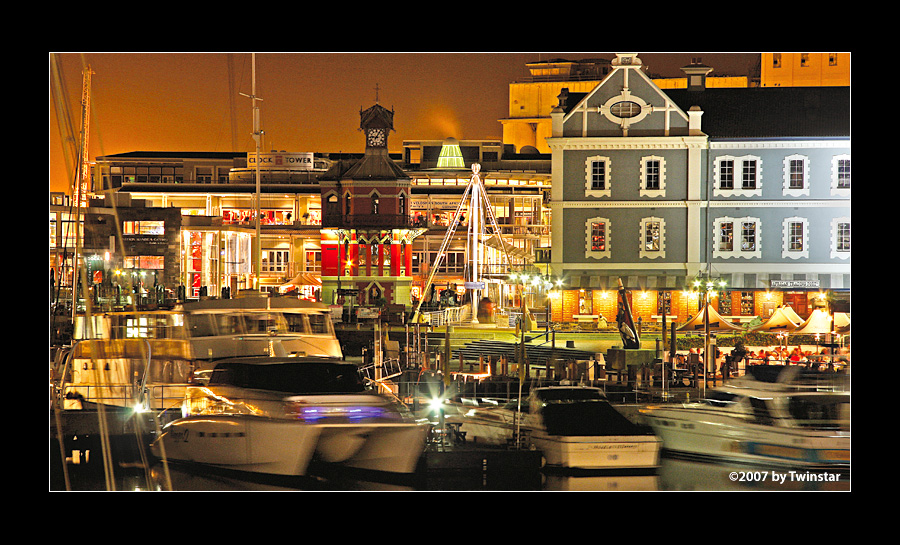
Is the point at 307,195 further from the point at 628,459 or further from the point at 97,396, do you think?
the point at 628,459

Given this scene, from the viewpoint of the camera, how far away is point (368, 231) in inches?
693

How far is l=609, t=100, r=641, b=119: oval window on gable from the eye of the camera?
45.4ft

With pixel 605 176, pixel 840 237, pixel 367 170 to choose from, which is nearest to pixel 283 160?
pixel 367 170

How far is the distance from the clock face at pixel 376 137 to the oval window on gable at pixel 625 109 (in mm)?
3164

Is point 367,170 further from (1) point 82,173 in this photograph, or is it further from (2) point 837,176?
(2) point 837,176

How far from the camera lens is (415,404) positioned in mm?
12523

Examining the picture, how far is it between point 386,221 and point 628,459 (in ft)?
28.6

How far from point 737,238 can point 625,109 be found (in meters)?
2.47

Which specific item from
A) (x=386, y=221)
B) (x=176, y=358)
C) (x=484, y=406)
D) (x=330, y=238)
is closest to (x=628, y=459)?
(x=484, y=406)

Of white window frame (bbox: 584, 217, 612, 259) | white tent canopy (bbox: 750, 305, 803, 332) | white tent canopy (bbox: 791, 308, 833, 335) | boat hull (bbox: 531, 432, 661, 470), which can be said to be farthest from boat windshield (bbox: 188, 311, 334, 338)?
white tent canopy (bbox: 791, 308, 833, 335)

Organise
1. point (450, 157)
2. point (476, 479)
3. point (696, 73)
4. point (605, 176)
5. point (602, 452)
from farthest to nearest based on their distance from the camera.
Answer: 1. point (450, 157)
2. point (605, 176)
3. point (696, 73)
4. point (602, 452)
5. point (476, 479)

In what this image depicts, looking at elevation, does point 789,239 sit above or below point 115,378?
above

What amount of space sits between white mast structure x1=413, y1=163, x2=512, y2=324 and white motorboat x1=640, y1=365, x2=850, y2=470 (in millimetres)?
5895

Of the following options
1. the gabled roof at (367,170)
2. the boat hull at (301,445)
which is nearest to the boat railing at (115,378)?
the boat hull at (301,445)
